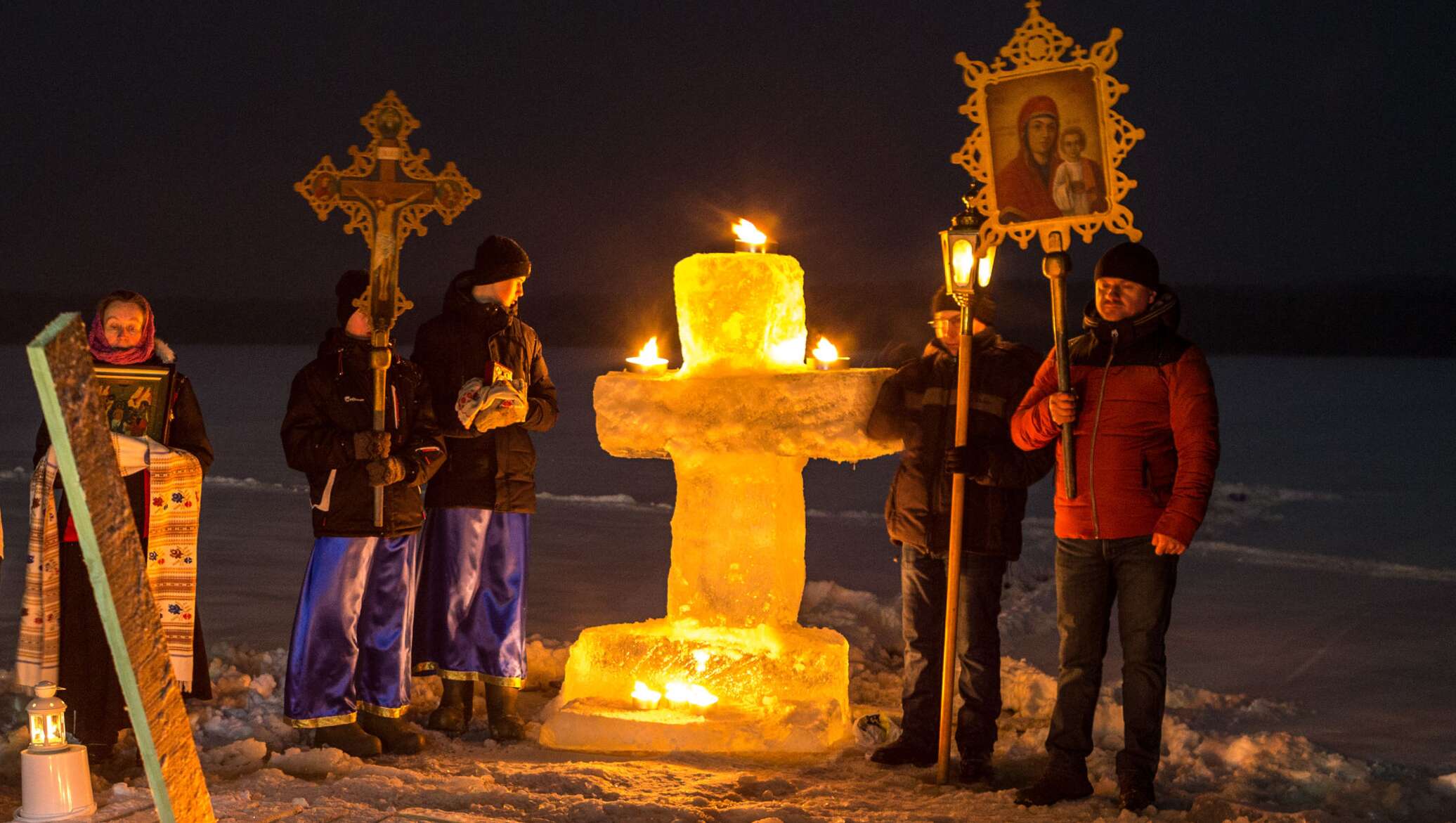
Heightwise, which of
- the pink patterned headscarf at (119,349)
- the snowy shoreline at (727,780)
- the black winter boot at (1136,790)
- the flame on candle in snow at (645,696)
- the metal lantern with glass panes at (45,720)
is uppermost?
the pink patterned headscarf at (119,349)

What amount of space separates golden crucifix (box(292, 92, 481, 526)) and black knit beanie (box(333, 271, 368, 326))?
4cm

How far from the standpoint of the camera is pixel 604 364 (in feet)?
150

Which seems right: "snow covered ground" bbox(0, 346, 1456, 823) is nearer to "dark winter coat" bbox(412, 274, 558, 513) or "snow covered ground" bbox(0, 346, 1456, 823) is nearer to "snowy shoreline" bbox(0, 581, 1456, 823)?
"snowy shoreline" bbox(0, 581, 1456, 823)

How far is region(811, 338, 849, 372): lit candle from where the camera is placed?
5816mm

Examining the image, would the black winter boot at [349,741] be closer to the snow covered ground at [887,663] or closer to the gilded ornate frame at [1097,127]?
the snow covered ground at [887,663]

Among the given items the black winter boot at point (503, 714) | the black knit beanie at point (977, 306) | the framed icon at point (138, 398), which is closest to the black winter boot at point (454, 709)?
the black winter boot at point (503, 714)

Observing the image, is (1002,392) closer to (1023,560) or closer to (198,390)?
(1023,560)

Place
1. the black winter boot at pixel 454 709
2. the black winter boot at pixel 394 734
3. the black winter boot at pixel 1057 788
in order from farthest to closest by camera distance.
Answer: the black winter boot at pixel 454 709, the black winter boot at pixel 394 734, the black winter boot at pixel 1057 788

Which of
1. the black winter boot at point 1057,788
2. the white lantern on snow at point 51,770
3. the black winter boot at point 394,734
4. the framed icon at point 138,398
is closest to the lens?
the white lantern on snow at point 51,770

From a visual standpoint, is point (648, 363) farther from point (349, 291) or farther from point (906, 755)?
point (906, 755)

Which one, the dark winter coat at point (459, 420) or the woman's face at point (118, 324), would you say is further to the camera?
the dark winter coat at point (459, 420)

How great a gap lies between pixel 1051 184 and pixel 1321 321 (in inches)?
2780

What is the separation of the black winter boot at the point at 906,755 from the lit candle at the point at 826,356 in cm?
155

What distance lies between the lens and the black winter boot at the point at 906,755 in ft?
18.0
